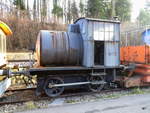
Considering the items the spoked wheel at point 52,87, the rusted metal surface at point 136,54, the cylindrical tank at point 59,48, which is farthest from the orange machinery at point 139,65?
the spoked wheel at point 52,87

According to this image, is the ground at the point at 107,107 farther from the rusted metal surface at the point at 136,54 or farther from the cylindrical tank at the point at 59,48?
the rusted metal surface at the point at 136,54

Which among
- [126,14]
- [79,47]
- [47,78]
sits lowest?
[47,78]

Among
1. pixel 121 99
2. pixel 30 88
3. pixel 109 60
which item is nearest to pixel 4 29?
pixel 30 88

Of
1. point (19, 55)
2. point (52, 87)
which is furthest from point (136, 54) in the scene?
point (19, 55)

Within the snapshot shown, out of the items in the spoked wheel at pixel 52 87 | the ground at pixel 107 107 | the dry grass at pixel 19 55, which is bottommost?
the ground at pixel 107 107

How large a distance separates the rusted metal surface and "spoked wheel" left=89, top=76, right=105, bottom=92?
7.45 feet

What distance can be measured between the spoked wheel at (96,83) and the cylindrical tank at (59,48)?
0.90 meters

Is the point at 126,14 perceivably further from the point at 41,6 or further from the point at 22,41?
the point at 22,41

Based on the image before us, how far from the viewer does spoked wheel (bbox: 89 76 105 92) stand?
693 centimetres

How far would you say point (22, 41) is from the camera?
17.7 metres

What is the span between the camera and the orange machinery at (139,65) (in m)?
7.56

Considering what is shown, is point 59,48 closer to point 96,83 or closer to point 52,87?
point 52,87

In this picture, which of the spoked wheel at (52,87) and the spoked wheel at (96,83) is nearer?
the spoked wheel at (52,87)

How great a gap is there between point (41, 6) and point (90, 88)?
22.5 m
